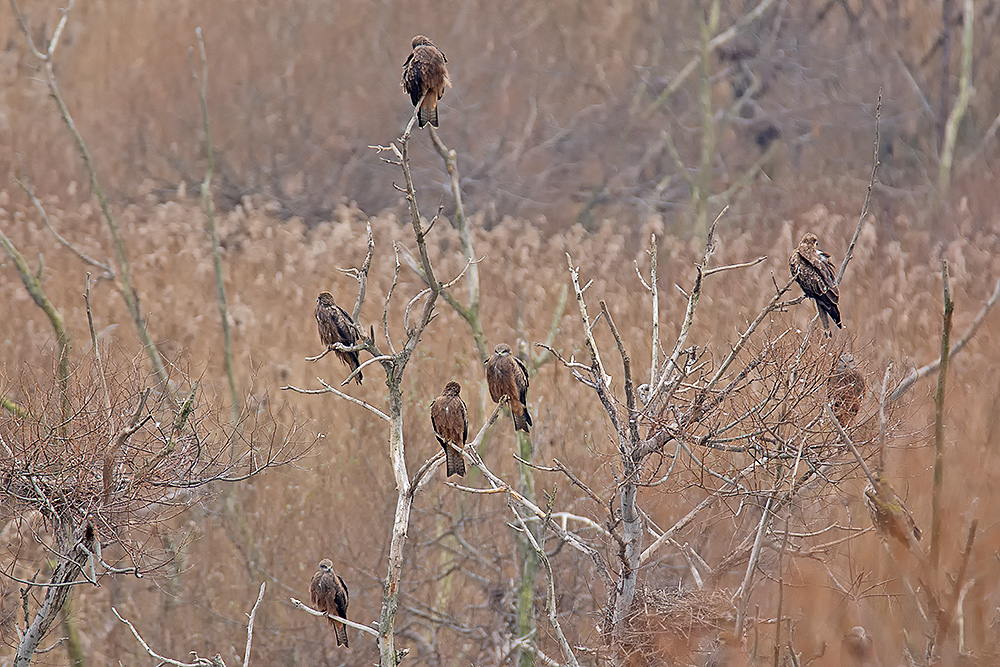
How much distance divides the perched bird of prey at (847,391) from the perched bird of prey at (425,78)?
6.65 feet

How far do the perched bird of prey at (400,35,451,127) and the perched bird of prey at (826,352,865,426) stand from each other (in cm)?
203

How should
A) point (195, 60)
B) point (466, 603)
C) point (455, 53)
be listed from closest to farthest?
1. point (466, 603)
2. point (195, 60)
3. point (455, 53)

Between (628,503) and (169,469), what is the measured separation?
1.86 m

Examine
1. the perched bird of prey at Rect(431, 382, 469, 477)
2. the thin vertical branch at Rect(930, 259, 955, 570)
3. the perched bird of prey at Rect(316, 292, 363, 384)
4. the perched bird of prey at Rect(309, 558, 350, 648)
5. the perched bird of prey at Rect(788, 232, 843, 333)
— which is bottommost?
the thin vertical branch at Rect(930, 259, 955, 570)

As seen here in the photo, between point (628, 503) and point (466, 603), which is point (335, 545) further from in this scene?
point (628, 503)

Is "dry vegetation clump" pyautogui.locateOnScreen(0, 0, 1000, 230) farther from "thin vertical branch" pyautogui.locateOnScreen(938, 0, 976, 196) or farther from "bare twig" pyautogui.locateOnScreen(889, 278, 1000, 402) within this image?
"bare twig" pyautogui.locateOnScreen(889, 278, 1000, 402)

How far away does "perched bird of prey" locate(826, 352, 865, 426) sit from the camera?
3625 mm

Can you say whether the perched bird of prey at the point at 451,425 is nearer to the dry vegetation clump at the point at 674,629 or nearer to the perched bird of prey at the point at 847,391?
the dry vegetation clump at the point at 674,629

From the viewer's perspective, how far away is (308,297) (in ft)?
32.3

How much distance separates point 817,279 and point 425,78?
6.13 feet

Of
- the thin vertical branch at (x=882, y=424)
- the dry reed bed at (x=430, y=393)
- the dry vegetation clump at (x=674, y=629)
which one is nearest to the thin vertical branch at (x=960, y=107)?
the dry reed bed at (x=430, y=393)

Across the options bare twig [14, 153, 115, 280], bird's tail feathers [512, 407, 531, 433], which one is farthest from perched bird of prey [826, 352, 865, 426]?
bare twig [14, 153, 115, 280]

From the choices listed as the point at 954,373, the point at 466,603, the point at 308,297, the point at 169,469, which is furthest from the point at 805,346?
the point at 308,297

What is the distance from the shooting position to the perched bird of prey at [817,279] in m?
4.17
